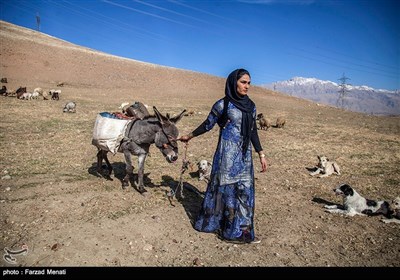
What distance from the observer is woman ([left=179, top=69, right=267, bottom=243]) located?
17.1ft

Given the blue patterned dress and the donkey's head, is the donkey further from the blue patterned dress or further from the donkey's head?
the blue patterned dress

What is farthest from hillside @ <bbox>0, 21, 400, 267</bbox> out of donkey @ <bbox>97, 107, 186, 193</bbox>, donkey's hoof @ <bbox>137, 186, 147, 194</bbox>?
donkey @ <bbox>97, 107, 186, 193</bbox>

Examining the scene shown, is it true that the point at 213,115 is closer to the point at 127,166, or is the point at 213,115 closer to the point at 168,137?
the point at 168,137

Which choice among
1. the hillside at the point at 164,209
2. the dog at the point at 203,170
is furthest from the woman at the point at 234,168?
the dog at the point at 203,170

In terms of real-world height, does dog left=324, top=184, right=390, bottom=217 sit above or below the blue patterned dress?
below

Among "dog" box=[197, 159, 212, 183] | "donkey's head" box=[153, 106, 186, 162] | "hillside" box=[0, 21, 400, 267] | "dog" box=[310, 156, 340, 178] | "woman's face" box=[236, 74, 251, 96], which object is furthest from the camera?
"dog" box=[310, 156, 340, 178]

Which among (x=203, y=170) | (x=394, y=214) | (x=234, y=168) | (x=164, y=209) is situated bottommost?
(x=164, y=209)

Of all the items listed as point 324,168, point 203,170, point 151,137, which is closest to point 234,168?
point 151,137

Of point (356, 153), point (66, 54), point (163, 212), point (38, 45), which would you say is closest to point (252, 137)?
point (163, 212)

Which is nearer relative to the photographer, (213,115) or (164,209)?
(213,115)

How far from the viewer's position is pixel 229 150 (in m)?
5.28

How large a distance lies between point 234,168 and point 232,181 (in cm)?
25

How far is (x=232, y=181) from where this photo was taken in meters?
5.30

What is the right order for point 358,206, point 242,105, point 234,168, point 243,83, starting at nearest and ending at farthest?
point 243,83, point 242,105, point 234,168, point 358,206
